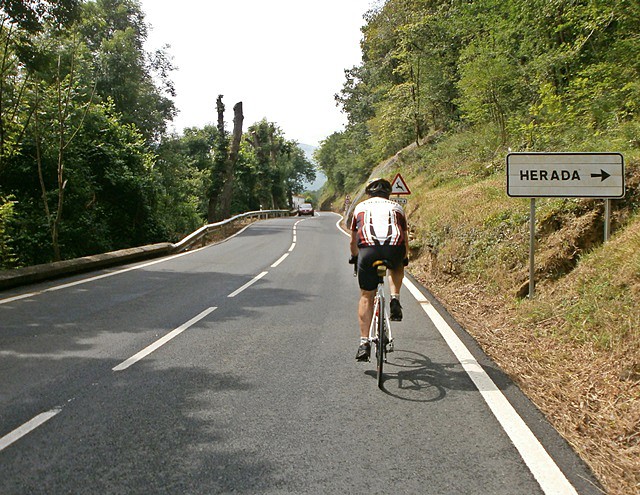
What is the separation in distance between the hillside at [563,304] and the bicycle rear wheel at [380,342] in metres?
1.24

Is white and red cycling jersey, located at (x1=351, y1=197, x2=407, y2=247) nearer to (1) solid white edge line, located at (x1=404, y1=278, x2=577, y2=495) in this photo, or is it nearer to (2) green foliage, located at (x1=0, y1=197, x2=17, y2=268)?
(1) solid white edge line, located at (x1=404, y1=278, x2=577, y2=495)

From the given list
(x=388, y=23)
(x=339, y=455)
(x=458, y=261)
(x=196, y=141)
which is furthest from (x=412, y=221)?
(x=196, y=141)

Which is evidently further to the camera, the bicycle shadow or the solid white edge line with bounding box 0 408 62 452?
the bicycle shadow

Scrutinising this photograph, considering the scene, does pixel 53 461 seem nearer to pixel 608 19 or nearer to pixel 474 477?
pixel 474 477

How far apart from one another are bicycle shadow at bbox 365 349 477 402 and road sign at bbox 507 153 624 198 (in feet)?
9.91

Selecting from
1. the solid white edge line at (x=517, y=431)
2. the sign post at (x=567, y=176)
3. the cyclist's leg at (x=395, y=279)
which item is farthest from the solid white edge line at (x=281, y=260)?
the cyclist's leg at (x=395, y=279)

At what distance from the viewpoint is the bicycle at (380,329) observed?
14.6 feet

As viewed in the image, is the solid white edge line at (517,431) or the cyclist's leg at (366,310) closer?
the solid white edge line at (517,431)

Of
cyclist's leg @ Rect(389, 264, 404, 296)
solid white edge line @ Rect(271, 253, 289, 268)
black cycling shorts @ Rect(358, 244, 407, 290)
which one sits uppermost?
black cycling shorts @ Rect(358, 244, 407, 290)

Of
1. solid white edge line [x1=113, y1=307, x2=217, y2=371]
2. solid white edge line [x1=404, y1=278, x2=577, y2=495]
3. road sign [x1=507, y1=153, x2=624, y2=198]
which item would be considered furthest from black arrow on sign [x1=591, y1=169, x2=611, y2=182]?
solid white edge line [x1=113, y1=307, x2=217, y2=371]

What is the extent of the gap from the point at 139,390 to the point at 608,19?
41.8 feet

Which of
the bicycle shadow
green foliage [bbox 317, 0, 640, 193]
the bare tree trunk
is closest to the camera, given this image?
the bicycle shadow

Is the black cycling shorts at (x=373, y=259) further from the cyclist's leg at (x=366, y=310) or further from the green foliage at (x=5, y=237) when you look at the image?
the green foliage at (x=5, y=237)

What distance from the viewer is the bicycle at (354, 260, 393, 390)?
4449mm
